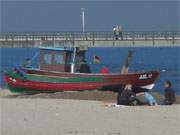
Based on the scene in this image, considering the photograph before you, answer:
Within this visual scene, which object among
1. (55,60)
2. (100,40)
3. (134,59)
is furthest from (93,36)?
(55,60)

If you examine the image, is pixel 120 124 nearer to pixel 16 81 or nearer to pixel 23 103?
pixel 23 103

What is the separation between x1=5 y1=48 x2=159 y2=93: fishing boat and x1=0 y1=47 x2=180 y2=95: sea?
26.0 feet

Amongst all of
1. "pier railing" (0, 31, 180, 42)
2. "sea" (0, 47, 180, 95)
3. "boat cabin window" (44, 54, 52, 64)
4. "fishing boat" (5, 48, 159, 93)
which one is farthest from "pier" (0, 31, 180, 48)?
"boat cabin window" (44, 54, 52, 64)

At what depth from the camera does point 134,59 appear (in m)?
72.8

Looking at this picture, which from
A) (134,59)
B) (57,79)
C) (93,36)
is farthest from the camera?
(93,36)

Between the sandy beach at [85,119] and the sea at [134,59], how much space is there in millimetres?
16805

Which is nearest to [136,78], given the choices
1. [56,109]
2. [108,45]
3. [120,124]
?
[56,109]

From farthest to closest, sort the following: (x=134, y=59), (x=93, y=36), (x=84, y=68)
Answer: (x=93, y=36), (x=134, y=59), (x=84, y=68)

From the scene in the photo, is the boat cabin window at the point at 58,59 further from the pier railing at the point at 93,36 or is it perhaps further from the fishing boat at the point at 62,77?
the pier railing at the point at 93,36

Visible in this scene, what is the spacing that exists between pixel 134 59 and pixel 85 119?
55.0 m

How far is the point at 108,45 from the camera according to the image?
83750 mm

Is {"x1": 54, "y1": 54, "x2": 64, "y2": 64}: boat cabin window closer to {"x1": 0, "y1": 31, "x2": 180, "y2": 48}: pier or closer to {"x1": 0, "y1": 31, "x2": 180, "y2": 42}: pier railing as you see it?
{"x1": 0, "y1": 31, "x2": 180, "y2": 48}: pier

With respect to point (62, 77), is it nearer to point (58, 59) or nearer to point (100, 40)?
point (58, 59)

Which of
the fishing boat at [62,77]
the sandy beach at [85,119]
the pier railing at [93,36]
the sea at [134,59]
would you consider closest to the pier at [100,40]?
the pier railing at [93,36]
